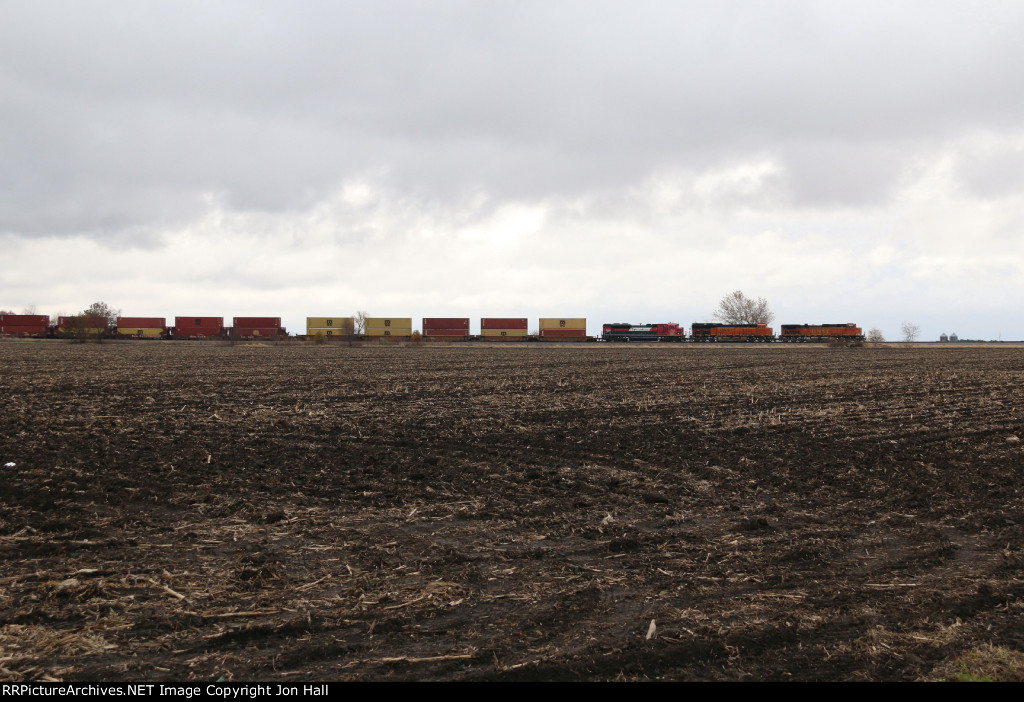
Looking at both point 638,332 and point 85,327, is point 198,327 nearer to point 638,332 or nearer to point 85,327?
point 85,327

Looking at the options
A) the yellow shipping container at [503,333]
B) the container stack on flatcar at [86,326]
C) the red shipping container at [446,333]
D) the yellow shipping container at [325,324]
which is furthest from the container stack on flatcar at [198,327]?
the yellow shipping container at [503,333]

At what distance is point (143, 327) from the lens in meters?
99.2

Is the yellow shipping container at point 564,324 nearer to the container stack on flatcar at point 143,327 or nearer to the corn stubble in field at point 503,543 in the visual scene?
the container stack on flatcar at point 143,327

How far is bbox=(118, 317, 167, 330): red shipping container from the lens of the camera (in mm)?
99125

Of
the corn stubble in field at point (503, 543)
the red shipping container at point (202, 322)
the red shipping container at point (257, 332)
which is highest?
the red shipping container at point (202, 322)

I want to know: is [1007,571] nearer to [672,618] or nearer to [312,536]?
[672,618]

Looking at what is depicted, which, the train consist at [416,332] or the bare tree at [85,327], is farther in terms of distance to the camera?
the train consist at [416,332]

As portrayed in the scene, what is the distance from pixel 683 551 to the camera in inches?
286

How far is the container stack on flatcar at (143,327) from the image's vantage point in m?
97.7

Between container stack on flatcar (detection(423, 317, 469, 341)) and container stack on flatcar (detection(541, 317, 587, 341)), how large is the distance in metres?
12.4

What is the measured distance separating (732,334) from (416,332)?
51105mm

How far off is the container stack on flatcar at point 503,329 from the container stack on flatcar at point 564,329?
11.5ft

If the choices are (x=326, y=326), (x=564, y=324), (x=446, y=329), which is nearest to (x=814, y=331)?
(x=564, y=324)

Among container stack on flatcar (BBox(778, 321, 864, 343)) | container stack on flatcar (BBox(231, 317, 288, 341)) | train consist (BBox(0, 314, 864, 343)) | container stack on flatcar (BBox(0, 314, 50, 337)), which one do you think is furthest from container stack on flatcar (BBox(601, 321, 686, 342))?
container stack on flatcar (BBox(0, 314, 50, 337))
